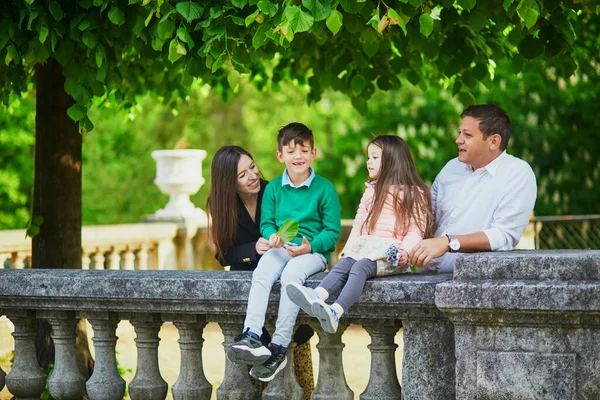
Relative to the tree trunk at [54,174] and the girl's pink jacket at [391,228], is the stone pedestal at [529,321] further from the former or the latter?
the tree trunk at [54,174]

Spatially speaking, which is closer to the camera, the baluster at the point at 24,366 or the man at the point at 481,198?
the man at the point at 481,198

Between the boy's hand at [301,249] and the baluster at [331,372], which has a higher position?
the boy's hand at [301,249]

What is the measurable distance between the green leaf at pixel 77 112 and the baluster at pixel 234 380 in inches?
53.7

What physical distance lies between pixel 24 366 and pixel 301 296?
1713mm

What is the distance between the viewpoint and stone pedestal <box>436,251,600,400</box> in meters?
3.78

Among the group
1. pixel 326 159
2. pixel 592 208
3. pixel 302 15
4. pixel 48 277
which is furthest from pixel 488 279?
pixel 326 159

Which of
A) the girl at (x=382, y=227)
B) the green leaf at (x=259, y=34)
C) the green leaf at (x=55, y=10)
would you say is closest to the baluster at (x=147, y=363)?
the girl at (x=382, y=227)

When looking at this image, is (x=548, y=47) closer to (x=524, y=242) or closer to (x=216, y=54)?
(x=216, y=54)

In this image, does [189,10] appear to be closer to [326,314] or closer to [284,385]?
[326,314]

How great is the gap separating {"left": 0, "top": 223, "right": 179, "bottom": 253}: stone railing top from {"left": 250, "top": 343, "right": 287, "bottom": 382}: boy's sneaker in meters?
5.90

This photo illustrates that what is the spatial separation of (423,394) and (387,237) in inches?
29.3

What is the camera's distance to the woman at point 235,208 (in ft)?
17.3

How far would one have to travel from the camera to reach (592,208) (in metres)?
18.8

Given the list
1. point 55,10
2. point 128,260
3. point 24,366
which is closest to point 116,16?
point 55,10
